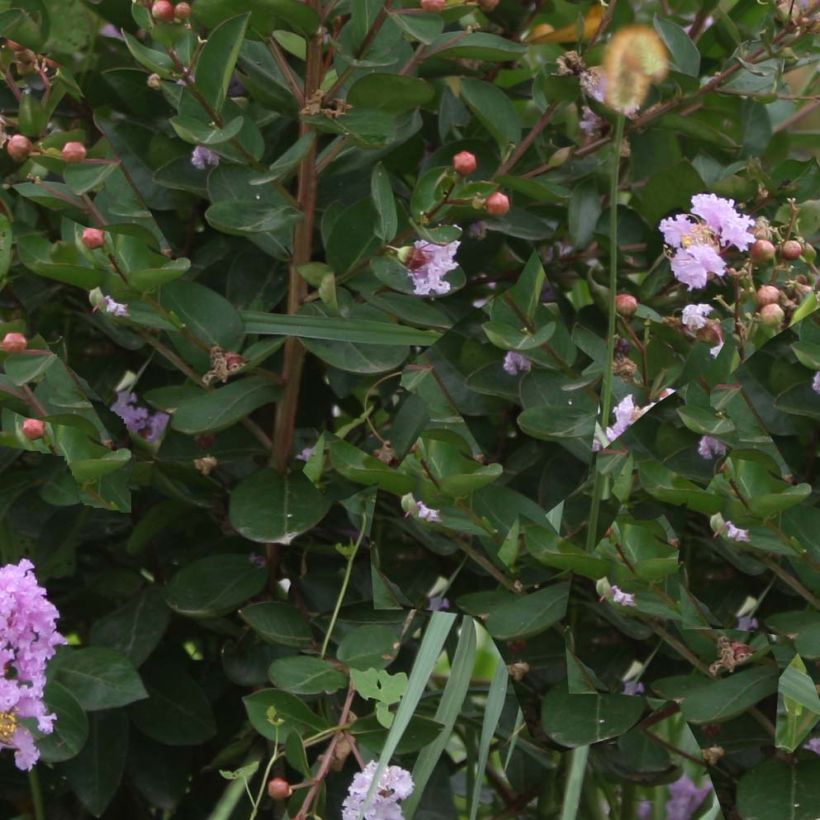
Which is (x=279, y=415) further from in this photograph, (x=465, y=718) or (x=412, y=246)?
(x=465, y=718)

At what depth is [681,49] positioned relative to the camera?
4.46 ft

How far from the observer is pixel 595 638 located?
133 centimetres

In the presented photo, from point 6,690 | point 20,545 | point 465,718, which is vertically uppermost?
point 6,690

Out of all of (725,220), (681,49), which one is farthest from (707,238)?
(681,49)

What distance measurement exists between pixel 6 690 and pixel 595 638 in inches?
21.9

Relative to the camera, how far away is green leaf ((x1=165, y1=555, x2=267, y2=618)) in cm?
132

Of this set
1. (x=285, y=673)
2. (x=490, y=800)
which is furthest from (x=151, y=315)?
(x=490, y=800)

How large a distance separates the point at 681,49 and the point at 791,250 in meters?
0.29

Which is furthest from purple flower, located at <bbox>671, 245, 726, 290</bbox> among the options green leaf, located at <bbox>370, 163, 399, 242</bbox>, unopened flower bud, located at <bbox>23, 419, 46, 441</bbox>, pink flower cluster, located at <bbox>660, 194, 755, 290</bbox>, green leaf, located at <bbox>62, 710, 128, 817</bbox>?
green leaf, located at <bbox>62, 710, 128, 817</bbox>

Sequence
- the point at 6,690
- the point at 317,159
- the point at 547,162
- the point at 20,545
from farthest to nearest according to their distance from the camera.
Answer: the point at 20,545
the point at 547,162
the point at 317,159
the point at 6,690

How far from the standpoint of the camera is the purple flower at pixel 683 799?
1.84m

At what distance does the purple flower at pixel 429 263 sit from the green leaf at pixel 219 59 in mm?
211

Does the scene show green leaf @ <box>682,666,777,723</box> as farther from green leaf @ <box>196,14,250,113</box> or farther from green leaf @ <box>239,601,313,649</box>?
green leaf @ <box>196,14,250,113</box>

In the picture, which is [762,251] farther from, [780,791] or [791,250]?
[780,791]
